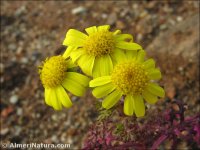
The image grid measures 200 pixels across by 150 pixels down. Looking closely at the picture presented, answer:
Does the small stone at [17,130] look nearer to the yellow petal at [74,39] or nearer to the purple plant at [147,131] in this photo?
the purple plant at [147,131]

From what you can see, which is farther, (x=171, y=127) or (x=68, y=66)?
(x=171, y=127)

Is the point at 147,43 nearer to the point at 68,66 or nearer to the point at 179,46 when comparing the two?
the point at 179,46

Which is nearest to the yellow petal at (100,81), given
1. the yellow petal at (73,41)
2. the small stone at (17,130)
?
the yellow petal at (73,41)

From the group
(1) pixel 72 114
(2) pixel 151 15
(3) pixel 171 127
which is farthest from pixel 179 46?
(3) pixel 171 127

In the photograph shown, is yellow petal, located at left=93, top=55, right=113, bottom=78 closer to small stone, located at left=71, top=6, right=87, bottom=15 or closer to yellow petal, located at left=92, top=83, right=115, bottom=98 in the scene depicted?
yellow petal, located at left=92, top=83, right=115, bottom=98

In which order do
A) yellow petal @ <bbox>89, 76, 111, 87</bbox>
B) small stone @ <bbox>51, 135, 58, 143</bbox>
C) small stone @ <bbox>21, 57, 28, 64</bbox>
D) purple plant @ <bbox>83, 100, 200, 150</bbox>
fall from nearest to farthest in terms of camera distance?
yellow petal @ <bbox>89, 76, 111, 87</bbox> → purple plant @ <bbox>83, 100, 200, 150</bbox> → small stone @ <bbox>51, 135, 58, 143</bbox> → small stone @ <bbox>21, 57, 28, 64</bbox>

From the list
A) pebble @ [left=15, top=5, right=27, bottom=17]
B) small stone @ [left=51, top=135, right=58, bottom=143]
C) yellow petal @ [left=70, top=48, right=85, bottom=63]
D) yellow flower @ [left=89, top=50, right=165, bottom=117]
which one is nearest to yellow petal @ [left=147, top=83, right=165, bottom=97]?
yellow flower @ [left=89, top=50, right=165, bottom=117]
